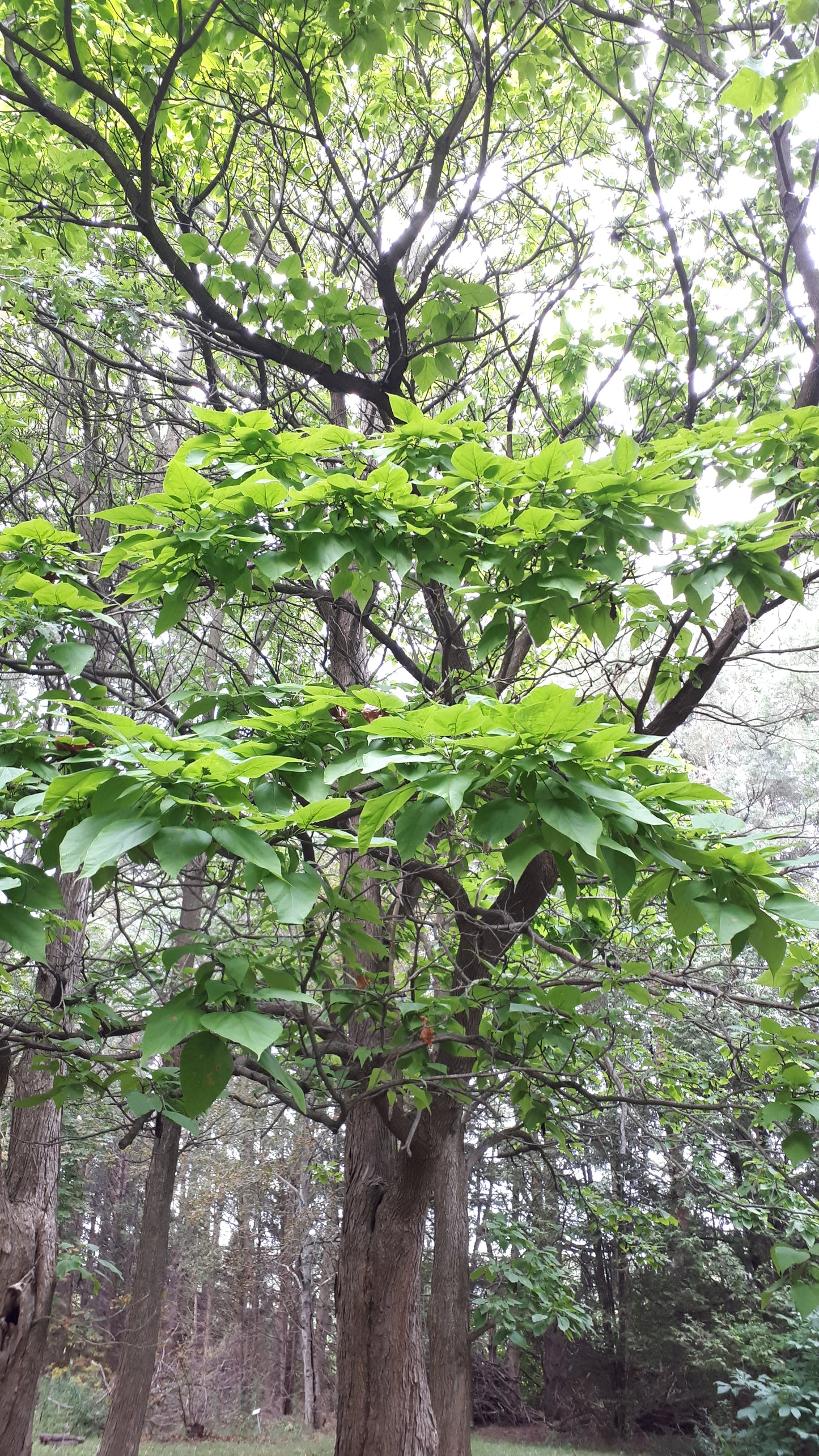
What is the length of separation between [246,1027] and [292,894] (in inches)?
8.2

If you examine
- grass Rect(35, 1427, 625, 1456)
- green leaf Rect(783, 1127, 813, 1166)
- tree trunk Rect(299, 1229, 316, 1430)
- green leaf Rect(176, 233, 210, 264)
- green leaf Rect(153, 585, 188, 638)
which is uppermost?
green leaf Rect(176, 233, 210, 264)

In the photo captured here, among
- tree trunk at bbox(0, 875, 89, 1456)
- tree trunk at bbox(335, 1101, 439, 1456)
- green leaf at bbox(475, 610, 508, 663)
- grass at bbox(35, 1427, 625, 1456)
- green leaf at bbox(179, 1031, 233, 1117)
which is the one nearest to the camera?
green leaf at bbox(179, 1031, 233, 1117)

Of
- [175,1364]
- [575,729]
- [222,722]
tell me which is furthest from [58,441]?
[175,1364]

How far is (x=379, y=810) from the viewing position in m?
1.29

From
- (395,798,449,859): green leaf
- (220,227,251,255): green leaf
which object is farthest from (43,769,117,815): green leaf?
(220,227,251,255): green leaf

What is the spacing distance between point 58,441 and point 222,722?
379 centimetres

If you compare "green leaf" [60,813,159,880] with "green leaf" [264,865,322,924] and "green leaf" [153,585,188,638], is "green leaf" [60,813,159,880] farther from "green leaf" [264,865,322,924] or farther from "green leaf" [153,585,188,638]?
"green leaf" [153,585,188,638]

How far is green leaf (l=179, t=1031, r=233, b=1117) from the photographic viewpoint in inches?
45.6

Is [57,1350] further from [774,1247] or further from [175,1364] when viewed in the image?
[774,1247]

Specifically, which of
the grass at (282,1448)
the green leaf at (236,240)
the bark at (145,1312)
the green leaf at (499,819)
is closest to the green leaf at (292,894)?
the green leaf at (499,819)

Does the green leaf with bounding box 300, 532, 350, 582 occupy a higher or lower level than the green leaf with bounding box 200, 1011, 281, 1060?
higher

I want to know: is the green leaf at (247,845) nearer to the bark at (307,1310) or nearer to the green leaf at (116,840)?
the green leaf at (116,840)

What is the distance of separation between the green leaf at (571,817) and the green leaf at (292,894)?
0.34m

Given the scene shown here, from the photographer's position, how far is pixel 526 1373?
48.2 ft
